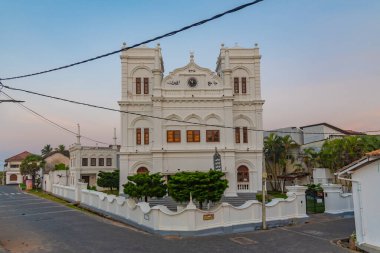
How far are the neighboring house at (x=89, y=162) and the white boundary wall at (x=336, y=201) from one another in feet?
108

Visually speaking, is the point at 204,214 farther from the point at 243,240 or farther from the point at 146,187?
the point at 146,187

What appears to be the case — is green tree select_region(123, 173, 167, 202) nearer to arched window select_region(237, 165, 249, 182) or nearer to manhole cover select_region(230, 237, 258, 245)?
manhole cover select_region(230, 237, 258, 245)

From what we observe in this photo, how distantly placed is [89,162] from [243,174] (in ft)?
77.8

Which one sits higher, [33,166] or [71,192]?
[33,166]

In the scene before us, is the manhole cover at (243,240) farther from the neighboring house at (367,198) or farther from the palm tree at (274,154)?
the palm tree at (274,154)

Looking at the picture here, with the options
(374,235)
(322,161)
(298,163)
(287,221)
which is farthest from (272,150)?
(374,235)

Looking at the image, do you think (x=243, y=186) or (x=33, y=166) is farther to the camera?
(x=33, y=166)

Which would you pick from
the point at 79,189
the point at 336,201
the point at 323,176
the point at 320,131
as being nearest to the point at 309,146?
the point at 320,131

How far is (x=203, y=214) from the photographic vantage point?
15.0m

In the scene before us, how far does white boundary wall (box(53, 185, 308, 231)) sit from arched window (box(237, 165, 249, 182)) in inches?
507

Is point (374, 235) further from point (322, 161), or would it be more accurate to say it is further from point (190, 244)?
point (322, 161)

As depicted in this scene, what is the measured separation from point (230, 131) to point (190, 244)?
18981mm

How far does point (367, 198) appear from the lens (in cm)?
1128

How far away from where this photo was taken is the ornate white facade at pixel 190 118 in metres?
30.7
